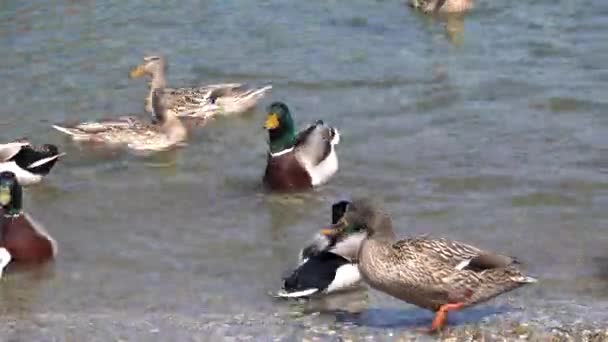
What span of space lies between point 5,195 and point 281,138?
254 centimetres

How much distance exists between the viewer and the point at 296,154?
1053cm

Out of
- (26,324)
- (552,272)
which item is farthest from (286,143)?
(26,324)

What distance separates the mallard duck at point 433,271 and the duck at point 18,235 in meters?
2.47

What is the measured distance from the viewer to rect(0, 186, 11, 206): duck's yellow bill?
8.70 metres

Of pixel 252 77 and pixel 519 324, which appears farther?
pixel 252 77

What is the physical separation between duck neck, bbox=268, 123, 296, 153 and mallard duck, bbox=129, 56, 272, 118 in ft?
6.43

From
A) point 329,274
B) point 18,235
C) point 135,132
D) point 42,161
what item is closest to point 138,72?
point 135,132

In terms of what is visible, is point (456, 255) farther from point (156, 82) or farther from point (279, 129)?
point (156, 82)

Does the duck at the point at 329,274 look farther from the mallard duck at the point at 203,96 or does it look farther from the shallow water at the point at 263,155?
the mallard duck at the point at 203,96

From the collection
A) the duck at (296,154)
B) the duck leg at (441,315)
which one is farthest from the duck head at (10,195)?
the duck leg at (441,315)

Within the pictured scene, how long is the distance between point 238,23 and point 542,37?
10.8 ft

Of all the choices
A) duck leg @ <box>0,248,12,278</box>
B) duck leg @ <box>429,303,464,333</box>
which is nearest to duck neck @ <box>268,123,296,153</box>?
duck leg @ <box>0,248,12,278</box>

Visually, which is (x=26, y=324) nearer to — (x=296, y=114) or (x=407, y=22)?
(x=296, y=114)

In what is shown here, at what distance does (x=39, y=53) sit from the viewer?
14.1m
